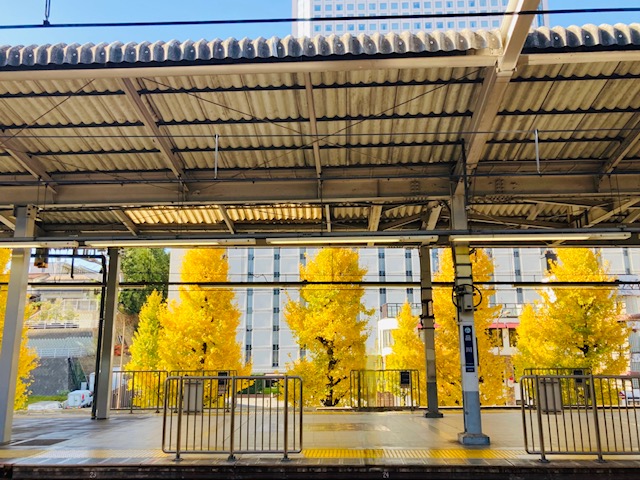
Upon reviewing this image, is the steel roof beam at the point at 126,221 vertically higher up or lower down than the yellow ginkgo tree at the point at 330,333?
higher up

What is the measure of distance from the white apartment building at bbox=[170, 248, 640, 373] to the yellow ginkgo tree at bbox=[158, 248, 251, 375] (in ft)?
82.9

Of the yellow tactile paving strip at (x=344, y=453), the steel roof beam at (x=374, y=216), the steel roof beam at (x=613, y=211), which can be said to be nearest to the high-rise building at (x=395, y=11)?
the steel roof beam at (x=374, y=216)

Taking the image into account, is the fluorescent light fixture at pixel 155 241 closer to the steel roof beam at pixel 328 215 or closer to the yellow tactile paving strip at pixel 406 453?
the steel roof beam at pixel 328 215

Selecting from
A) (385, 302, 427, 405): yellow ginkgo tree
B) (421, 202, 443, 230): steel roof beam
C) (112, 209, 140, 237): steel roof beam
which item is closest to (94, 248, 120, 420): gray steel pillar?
(112, 209, 140, 237): steel roof beam

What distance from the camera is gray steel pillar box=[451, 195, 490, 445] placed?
31.2 feet

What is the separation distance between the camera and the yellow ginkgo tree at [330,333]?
2178 centimetres

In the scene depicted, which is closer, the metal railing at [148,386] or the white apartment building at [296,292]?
the metal railing at [148,386]

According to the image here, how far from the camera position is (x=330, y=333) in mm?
21625

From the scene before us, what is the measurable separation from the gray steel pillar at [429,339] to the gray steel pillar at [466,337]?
11.2ft

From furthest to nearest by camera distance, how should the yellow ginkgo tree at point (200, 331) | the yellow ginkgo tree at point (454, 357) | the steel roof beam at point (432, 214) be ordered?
the yellow ginkgo tree at point (454, 357) → the yellow ginkgo tree at point (200, 331) → the steel roof beam at point (432, 214)

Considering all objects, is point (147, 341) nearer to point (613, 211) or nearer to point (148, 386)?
point (148, 386)

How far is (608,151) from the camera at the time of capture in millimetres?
10375

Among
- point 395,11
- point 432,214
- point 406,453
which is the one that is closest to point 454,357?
point 432,214

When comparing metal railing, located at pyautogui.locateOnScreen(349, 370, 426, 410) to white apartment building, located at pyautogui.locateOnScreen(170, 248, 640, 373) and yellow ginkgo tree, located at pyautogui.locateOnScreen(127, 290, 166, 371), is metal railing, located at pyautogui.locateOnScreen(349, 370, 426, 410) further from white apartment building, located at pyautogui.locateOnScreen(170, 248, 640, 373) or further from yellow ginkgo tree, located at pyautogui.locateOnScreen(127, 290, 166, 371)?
white apartment building, located at pyautogui.locateOnScreen(170, 248, 640, 373)
